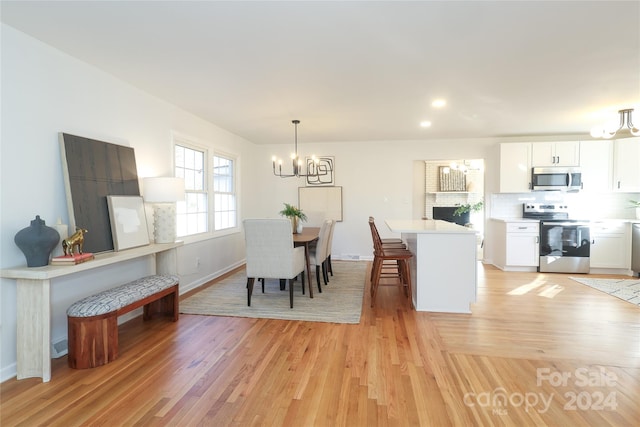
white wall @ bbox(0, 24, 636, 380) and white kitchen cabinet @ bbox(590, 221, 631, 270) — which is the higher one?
white wall @ bbox(0, 24, 636, 380)

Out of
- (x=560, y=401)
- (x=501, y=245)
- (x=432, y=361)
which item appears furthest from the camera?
(x=501, y=245)

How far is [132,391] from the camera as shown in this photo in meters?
2.00

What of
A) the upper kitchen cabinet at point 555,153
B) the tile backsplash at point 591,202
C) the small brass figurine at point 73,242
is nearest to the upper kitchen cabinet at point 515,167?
the upper kitchen cabinet at point 555,153

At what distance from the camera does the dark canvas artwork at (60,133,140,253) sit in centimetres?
254

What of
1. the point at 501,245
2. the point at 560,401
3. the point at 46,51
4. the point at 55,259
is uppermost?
the point at 46,51

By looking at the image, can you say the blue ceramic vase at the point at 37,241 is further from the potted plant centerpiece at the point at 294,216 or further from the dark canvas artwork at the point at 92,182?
the potted plant centerpiece at the point at 294,216

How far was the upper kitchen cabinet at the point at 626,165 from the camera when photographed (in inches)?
198

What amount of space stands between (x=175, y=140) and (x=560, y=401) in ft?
14.3

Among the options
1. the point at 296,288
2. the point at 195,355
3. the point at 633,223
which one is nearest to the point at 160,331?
the point at 195,355

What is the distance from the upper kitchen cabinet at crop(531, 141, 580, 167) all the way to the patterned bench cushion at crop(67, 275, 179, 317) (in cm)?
583

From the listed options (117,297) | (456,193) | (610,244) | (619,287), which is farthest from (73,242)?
(456,193)

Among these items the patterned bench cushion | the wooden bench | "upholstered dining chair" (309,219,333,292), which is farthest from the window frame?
the wooden bench

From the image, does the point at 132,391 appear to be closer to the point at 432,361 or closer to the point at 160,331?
the point at 160,331

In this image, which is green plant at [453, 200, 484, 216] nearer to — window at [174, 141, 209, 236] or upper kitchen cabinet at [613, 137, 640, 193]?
upper kitchen cabinet at [613, 137, 640, 193]
